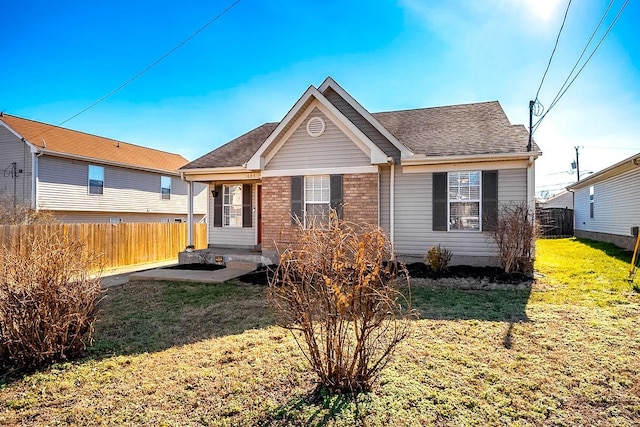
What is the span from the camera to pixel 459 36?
1009 centimetres

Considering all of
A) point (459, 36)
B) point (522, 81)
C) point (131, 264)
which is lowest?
point (131, 264)

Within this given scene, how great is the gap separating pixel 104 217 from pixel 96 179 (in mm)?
2358

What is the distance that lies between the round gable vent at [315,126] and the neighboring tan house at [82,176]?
12.5 m

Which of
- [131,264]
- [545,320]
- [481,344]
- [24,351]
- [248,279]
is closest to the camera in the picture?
[24,351]

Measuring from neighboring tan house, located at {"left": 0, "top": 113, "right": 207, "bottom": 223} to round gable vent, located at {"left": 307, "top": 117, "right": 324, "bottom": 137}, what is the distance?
12.5 metres

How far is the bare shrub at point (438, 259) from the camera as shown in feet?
31.8

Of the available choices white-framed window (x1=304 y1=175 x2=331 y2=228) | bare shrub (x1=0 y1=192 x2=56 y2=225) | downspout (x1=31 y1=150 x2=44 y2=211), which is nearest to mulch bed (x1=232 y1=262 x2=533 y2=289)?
→ white-framed window (x1=304 y1=175 x2=331 y2=228)

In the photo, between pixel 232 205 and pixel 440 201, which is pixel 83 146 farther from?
pixel 440 201

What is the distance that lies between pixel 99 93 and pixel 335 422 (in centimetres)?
1444

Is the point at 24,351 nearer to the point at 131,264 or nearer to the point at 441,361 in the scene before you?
the point at 441,361

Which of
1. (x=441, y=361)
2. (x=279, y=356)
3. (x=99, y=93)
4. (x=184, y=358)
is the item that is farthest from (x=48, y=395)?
(x=99, y=93)

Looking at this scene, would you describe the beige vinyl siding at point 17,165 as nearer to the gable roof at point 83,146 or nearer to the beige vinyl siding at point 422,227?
the gable roof at point 83,146

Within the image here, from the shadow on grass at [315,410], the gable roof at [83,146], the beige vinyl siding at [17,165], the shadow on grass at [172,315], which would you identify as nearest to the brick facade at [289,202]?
the shadow on grass at [172,315]

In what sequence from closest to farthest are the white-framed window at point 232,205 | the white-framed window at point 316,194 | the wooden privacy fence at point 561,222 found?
the white-framed window at point 316,194 < the white-framed window at point 232,205 < the wooden privacy fence at point 561,222
